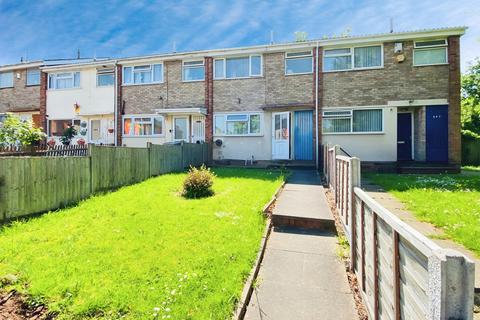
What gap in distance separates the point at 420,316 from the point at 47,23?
2169cm

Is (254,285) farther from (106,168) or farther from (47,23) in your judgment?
(47,23)

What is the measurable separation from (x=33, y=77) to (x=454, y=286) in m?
24.6

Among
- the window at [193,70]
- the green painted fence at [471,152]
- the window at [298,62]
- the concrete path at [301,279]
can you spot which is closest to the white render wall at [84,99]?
the window at [193,70]

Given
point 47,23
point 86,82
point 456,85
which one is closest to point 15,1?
point 47,23

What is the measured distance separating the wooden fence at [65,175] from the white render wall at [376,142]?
8637 mm

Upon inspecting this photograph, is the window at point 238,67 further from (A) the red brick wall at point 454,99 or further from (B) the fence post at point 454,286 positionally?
(B) the fence post at point 454,286

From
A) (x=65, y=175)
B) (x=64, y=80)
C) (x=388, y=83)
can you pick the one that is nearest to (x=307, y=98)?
(x=388, y=83)

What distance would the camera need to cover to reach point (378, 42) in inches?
511

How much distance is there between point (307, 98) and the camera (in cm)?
1389

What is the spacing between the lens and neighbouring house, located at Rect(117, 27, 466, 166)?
488 inches

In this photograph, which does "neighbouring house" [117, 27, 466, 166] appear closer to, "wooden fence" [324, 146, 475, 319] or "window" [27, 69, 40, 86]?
"window" [27, 69, 40, 86]

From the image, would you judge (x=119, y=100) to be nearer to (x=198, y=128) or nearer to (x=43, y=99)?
(x=198, y=128)

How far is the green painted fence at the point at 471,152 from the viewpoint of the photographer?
57.4 ft

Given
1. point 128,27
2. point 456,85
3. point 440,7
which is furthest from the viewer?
point 128,27
